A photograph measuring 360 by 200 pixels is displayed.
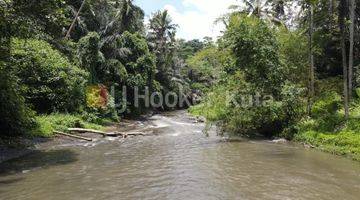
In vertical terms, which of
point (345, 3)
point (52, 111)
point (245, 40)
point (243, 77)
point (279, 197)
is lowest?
point (279, 197)

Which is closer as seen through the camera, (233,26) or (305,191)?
(305,191)

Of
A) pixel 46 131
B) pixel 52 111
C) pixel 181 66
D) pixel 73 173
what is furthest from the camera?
pixel 181 66

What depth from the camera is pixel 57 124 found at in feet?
75.4

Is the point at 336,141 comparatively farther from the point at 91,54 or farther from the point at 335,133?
the point at 91,54

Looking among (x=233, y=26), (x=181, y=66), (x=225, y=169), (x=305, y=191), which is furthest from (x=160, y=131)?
(x=181, y=66)

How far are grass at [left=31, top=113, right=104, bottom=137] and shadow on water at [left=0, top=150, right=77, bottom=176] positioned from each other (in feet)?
11.5

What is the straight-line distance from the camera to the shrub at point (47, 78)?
23.4 meters

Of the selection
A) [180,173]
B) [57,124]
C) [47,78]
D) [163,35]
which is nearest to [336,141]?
[180,173]

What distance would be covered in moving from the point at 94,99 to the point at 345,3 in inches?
705

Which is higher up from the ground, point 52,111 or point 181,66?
point 181,66

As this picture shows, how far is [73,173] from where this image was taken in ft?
45.0

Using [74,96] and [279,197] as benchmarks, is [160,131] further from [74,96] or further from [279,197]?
[279,197]

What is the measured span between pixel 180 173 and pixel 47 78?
1410cm

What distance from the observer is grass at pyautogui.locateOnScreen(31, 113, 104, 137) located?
834 inches
